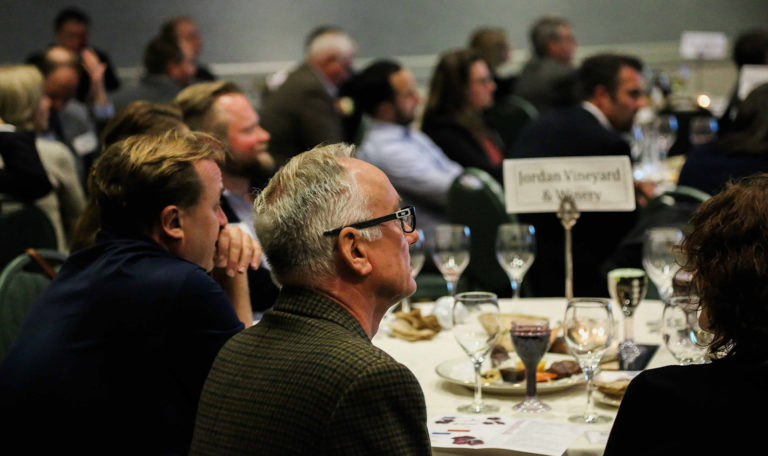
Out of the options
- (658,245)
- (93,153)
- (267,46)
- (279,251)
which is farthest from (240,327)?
(267,46)

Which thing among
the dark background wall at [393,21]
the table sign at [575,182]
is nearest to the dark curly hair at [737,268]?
the table sign at [575,182]

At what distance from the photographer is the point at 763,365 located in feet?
3.92

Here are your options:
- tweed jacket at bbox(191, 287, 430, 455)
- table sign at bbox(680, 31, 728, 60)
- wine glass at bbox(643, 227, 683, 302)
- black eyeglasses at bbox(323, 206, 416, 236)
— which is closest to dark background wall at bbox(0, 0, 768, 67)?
table sign at bbox(680, 31, 728, 60)

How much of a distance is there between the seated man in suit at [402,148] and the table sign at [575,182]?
93.3 inches

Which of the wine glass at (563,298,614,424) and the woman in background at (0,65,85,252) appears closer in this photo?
the wine glass at (563,298,614,424)

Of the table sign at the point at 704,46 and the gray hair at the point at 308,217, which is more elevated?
the table sign at the point at 704,46

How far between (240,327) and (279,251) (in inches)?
18.1

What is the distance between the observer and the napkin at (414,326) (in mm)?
2432

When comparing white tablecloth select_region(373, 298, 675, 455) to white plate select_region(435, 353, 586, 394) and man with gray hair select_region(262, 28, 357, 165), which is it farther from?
man with gray hair select_region(262, 28, 357, 165)

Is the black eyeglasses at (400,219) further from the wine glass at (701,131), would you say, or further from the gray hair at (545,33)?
the gray hair at (545,33)

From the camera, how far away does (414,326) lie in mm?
2469

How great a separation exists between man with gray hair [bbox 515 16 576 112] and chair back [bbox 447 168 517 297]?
397 centimetres

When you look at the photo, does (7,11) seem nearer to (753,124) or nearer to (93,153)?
(93,153)

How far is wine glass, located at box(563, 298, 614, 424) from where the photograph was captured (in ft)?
5.95
